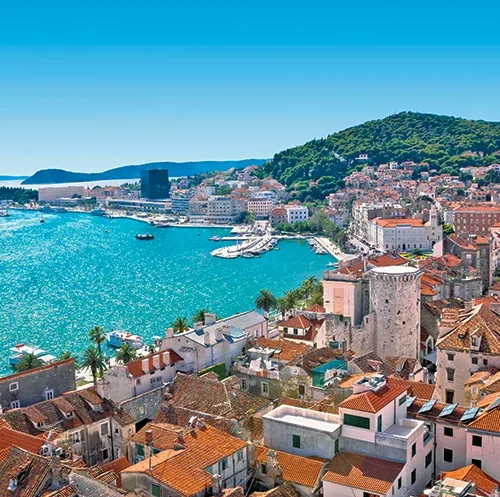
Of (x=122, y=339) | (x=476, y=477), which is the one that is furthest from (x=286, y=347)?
(x=122, y=339)

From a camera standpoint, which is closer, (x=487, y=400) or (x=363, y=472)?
(x=363, y=472)

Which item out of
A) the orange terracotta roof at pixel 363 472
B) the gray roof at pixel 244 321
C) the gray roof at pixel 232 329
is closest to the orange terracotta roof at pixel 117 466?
the orange terracotta roof at pixel 363 472

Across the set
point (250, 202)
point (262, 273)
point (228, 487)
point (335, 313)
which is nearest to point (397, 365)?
point (335, 313)

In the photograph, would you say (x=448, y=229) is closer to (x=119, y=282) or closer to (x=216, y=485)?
(x=119, y=282)

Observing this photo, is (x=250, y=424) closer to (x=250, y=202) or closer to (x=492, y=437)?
(x=492, y=437)

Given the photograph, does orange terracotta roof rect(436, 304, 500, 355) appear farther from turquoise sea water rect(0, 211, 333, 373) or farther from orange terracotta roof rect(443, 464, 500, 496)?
turquoise sea water rect(0, 211, 333, 373)

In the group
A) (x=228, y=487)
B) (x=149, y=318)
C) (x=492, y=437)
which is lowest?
(x=149, y=318)

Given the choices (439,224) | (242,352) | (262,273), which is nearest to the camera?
(242,352)

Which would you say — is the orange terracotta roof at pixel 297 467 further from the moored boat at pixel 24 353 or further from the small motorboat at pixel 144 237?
the small motorboat at pixel 144 237
